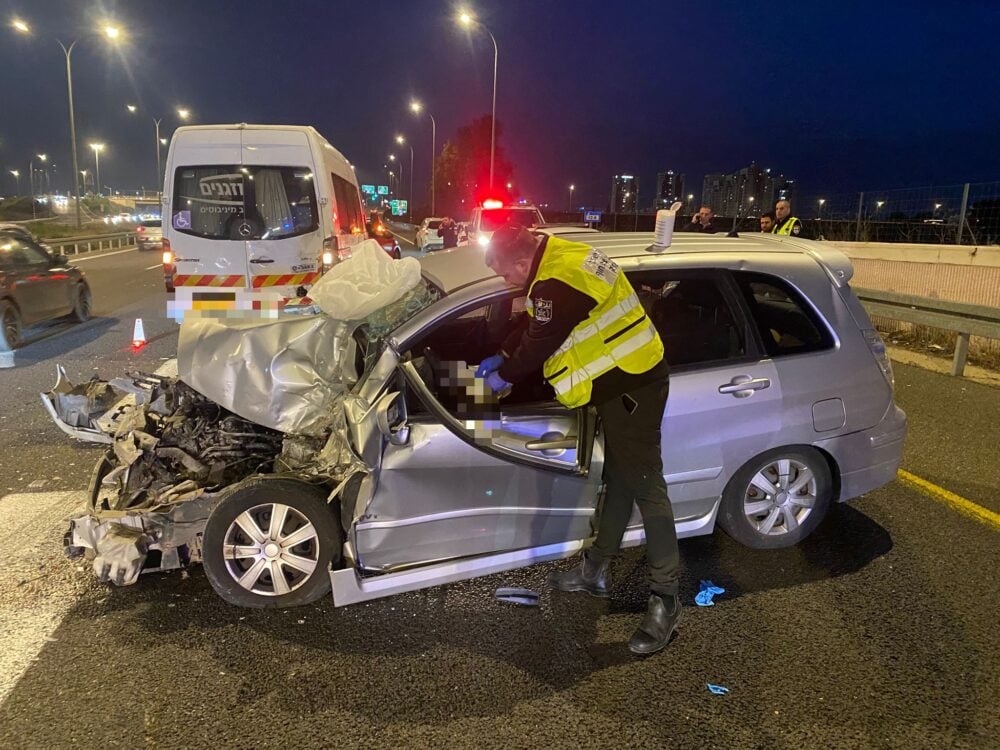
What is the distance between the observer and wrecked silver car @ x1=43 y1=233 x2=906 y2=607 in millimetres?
3162

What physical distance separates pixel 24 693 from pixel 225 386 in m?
1.42

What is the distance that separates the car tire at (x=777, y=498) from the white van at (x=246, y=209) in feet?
22.4

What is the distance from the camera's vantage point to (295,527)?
10.9 ft

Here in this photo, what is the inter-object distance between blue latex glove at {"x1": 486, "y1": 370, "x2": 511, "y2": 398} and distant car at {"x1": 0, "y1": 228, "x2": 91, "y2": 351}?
8.24 m

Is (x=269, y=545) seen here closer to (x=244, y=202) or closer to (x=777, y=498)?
(x=777, y=498)

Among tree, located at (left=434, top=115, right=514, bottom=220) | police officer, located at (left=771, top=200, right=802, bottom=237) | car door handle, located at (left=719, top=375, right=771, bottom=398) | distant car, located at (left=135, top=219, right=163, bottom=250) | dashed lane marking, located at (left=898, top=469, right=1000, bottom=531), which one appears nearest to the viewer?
car door handle, located at (left=719, top=375, right=771, bottom=398)

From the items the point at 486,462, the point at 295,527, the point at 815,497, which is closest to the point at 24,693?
the point at 295,527

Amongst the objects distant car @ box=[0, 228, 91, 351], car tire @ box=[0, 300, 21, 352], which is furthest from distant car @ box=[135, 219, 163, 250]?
car tire @ box=[0, 300, 21, 352]

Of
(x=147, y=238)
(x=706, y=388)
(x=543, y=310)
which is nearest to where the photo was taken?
(x=543, y=310)

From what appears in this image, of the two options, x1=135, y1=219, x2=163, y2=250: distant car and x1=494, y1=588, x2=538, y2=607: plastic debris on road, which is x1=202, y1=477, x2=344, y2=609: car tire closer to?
x1=494, y1=588, x2=538, y2=607: plastic debris on road

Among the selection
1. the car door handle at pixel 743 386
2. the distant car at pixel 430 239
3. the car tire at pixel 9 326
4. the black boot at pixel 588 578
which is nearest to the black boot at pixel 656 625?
the black boot at pixel 588 578

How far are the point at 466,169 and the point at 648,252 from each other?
2031 inches

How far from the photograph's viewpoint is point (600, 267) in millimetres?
2951

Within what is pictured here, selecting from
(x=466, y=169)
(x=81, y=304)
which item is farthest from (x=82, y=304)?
(x=466, y=169)
